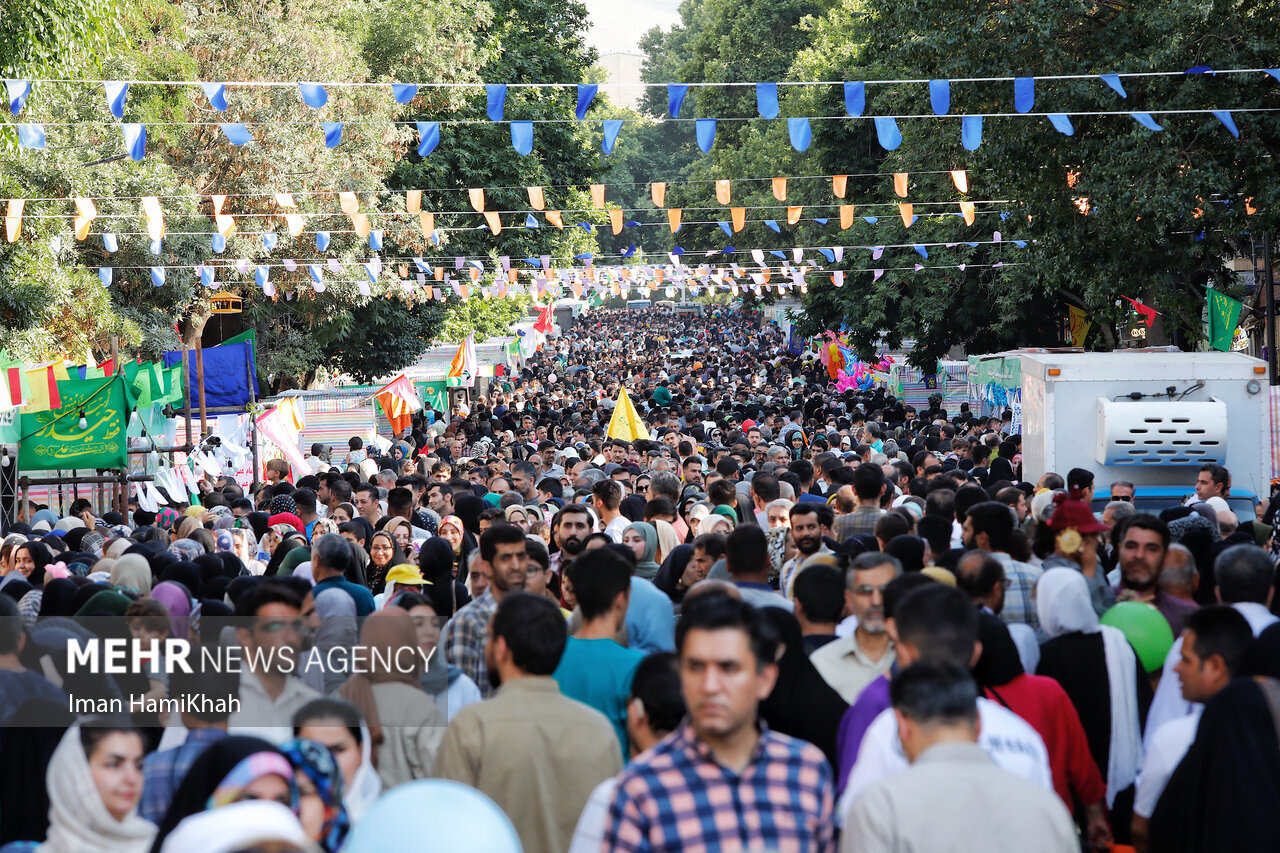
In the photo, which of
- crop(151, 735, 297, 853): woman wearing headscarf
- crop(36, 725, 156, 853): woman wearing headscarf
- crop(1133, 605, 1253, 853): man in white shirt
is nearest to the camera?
crop(151, 735, 297, 853): woman wearing headscarf

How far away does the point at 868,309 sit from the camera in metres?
31.7

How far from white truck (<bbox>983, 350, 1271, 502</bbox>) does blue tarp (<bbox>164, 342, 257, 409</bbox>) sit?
12.3 metres

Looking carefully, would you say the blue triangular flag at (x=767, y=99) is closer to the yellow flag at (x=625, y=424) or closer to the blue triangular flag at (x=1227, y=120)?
the blue triangular flag at (x=1227, y=120)

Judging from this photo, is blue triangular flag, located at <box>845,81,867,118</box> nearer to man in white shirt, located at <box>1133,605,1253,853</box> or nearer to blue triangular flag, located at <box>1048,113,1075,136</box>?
blue triangular flag, located at <box>1048,113,1075,136</box>

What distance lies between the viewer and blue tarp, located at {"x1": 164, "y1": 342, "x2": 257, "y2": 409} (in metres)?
20.5

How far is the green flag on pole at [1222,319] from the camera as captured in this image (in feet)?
57.4

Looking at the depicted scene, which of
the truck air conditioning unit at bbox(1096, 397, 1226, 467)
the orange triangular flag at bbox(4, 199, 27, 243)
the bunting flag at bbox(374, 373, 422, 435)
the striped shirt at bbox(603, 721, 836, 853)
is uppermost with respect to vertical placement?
the orange triangular flag at bbox(4, 199, 27, 243)

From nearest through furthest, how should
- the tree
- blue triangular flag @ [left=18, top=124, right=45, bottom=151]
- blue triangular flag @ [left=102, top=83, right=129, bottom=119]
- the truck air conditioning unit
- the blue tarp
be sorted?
the truck air conditioning unit
blue triangular flag @ [left=102, top=83, right=129, bottom=119]
blue triangular flag @ [left=18, top=124, right=45, bottom=151]
the tree
the blue tarp

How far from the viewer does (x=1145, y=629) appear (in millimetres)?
5938

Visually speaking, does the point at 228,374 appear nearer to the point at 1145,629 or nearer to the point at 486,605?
the point at 486,605

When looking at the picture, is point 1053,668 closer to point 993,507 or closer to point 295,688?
point 993,507

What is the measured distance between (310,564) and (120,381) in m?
6.39

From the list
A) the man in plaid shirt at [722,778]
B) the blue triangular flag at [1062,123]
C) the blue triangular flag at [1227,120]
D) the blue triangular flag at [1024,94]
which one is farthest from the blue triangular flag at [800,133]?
the man in plaid shirt at [722,778]

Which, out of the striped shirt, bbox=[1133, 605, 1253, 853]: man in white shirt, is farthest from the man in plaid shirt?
bbox=[1133, 605, 1253, 853]: man in white shirt
